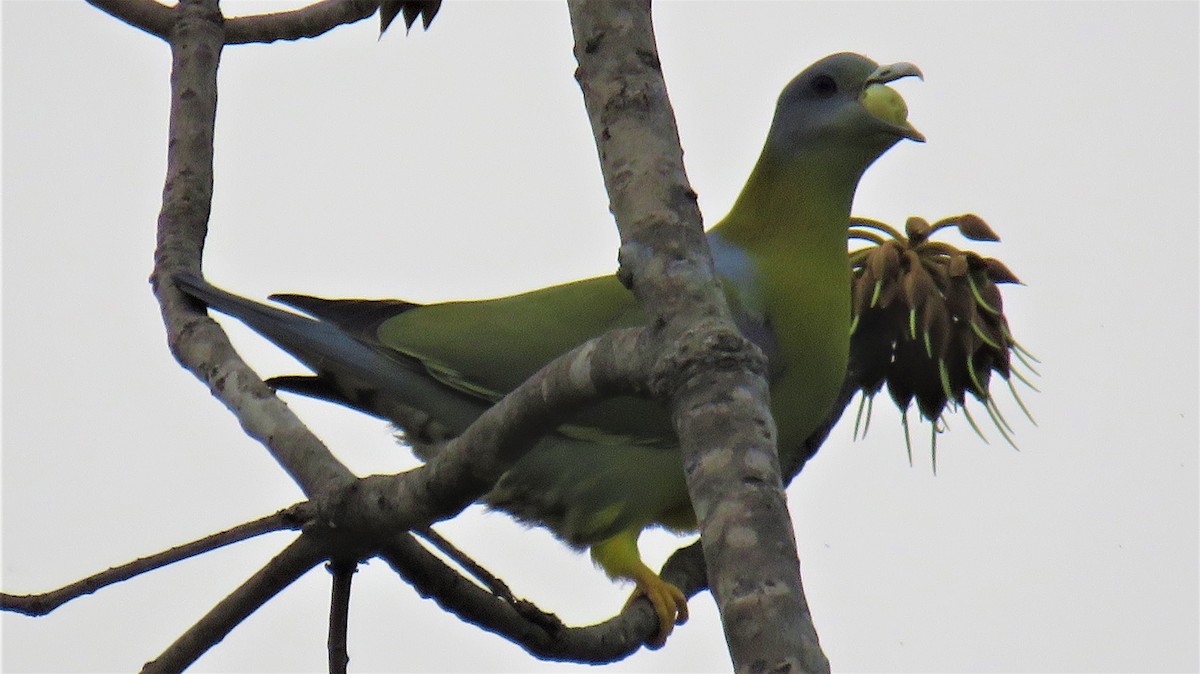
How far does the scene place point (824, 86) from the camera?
3.14 m

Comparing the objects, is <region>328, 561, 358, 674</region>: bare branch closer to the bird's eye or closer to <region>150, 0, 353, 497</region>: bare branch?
<region>150, 0, 353, 497</region>: bare branch

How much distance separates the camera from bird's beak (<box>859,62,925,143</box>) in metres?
3.04

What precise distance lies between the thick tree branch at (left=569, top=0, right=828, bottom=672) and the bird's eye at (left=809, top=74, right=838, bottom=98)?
1.08m

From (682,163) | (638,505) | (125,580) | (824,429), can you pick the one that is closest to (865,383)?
(824,429)

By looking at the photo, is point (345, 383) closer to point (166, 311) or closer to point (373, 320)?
point (373, 320)

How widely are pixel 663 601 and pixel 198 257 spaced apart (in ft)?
3.60

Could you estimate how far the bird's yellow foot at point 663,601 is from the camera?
8.68 feet

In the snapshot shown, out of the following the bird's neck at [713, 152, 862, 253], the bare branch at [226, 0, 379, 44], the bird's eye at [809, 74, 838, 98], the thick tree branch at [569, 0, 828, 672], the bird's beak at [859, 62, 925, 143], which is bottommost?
the thick tree branch at [569, 0, 828, 672]

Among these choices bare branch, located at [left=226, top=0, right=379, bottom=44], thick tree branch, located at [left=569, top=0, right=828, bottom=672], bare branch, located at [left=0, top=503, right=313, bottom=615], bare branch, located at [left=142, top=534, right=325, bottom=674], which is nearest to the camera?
thick tree branch, located at [left=569, top=0, right=828, bottom=672]

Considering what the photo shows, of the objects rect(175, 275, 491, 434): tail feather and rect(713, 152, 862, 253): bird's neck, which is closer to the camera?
rect(175, 275, 491, 434): tail feather

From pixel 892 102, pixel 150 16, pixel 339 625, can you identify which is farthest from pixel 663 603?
pixel 150 16

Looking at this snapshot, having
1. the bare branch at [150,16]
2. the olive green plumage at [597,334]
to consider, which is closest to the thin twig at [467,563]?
→ the olive green plumage at [597,334]

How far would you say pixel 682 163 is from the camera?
1929 mm

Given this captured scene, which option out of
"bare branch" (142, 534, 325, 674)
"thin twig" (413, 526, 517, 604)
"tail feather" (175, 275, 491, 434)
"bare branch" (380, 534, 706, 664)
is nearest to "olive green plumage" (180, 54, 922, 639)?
"tail feather" (175, 275, 491, 434)
